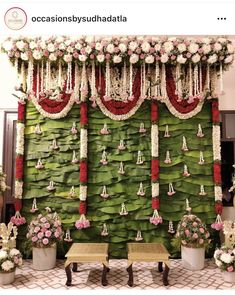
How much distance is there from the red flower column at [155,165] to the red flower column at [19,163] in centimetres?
183

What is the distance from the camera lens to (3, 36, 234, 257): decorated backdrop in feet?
14.2

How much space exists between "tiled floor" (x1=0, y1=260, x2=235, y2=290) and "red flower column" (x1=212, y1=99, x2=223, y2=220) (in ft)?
2.75

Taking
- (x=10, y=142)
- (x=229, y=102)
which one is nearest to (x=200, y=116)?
(x=229, y=102)

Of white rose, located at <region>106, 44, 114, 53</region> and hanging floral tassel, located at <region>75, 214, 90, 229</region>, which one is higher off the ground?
white rose, located at <region>106, 44, 114, 53</region>

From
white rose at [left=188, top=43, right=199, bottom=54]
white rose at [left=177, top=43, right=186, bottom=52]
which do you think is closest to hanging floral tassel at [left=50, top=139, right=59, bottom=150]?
white rose at [left=177, top=43, right=186, bottom=52]

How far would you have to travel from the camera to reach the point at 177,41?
4.20 meters

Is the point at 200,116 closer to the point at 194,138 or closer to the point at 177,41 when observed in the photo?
the point at 194,138

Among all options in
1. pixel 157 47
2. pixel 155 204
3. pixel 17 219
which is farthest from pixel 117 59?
pixel 17 219

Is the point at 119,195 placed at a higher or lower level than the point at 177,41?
lower

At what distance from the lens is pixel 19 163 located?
171 inches

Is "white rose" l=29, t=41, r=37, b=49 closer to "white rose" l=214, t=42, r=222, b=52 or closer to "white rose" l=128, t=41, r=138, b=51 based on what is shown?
"white rose" l=128, t=41, r=138, b=51

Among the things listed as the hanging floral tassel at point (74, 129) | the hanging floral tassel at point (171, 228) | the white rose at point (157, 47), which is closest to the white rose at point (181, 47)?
the white rose at point (157, 47)
